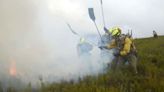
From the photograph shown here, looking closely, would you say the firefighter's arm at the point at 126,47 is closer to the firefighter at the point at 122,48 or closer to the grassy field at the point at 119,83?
the firefighter at the point at 122,48

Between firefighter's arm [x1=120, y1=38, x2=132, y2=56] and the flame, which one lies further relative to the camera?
firefighter's arm [x1=120, y1=38, x2=132, y2=56]

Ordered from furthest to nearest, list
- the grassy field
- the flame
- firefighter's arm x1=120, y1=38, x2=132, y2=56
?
firefighter's arm x1=120, y1=38, x2=132, y2=56, the flame, the grassy field

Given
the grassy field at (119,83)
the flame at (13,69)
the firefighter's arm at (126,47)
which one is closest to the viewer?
the grassy field at (119,83)

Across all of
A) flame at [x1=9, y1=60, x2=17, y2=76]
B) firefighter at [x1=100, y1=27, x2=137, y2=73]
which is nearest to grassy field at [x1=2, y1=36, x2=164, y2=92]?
firefighter at [x1=100, y1=27, x2=137, y2=73]

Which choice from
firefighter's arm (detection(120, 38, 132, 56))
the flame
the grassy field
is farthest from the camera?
firefighter's arm (detection(120, 38, 132, 56))

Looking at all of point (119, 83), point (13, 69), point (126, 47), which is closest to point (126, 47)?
point (126, 47)

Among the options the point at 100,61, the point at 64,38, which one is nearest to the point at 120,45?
the point at 100,61

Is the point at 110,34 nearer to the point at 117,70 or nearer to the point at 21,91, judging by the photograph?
the point at 117,70

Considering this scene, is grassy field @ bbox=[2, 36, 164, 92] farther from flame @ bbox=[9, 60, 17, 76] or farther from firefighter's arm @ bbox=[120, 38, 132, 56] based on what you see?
flame @ bbox=[9, 60, 17, 76]

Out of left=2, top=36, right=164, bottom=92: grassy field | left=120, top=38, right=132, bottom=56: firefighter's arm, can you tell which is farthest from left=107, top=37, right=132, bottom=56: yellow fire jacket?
left=2, top=36, right=164, bottom=92: grassy field

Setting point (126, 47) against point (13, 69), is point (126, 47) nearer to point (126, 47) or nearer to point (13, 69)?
point (126, 47)

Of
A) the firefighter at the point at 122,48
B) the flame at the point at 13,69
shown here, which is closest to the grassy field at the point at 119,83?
the firefighter at the point at 122,48

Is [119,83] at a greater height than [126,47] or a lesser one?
lesser

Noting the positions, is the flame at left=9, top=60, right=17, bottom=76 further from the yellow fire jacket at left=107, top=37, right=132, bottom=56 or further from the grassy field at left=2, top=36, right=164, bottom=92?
the yellow fire jacket at left=107, top=37, right=132, bottom=56
